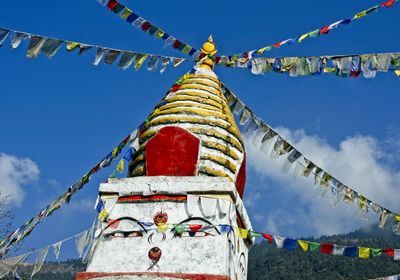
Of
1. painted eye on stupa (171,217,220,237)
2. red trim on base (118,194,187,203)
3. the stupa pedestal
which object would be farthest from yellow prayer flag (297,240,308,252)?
red trim on base (118,194,187,203)

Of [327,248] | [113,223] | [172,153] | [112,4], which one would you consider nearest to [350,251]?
[327,248]

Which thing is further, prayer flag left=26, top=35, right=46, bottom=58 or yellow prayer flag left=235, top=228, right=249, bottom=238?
prayer flag left=26, top=35, right=46, bottom=58

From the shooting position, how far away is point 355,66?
31.3 feet

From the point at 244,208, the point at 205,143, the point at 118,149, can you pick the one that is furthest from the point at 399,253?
the point at 118,149

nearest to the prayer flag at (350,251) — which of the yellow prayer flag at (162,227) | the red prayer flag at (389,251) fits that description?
the red prayer flag at (389,251)

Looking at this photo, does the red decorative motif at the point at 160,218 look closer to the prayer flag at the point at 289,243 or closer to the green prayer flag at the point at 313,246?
the prayer flag at the point at 289,243

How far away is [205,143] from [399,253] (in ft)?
10.7

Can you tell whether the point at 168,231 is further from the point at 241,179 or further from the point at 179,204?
the point at 241,179

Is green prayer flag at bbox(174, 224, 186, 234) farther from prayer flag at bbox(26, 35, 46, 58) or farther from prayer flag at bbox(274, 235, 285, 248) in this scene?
prayer flag at bbox(26, 35, 46, 58)

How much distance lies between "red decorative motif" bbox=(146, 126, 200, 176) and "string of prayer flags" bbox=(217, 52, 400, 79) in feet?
6.12

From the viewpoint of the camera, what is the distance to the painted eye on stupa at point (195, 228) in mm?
8734

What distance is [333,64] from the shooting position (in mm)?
9773

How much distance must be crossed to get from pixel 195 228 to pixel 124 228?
1.04 m

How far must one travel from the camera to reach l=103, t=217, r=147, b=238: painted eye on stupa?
8.97 meters
